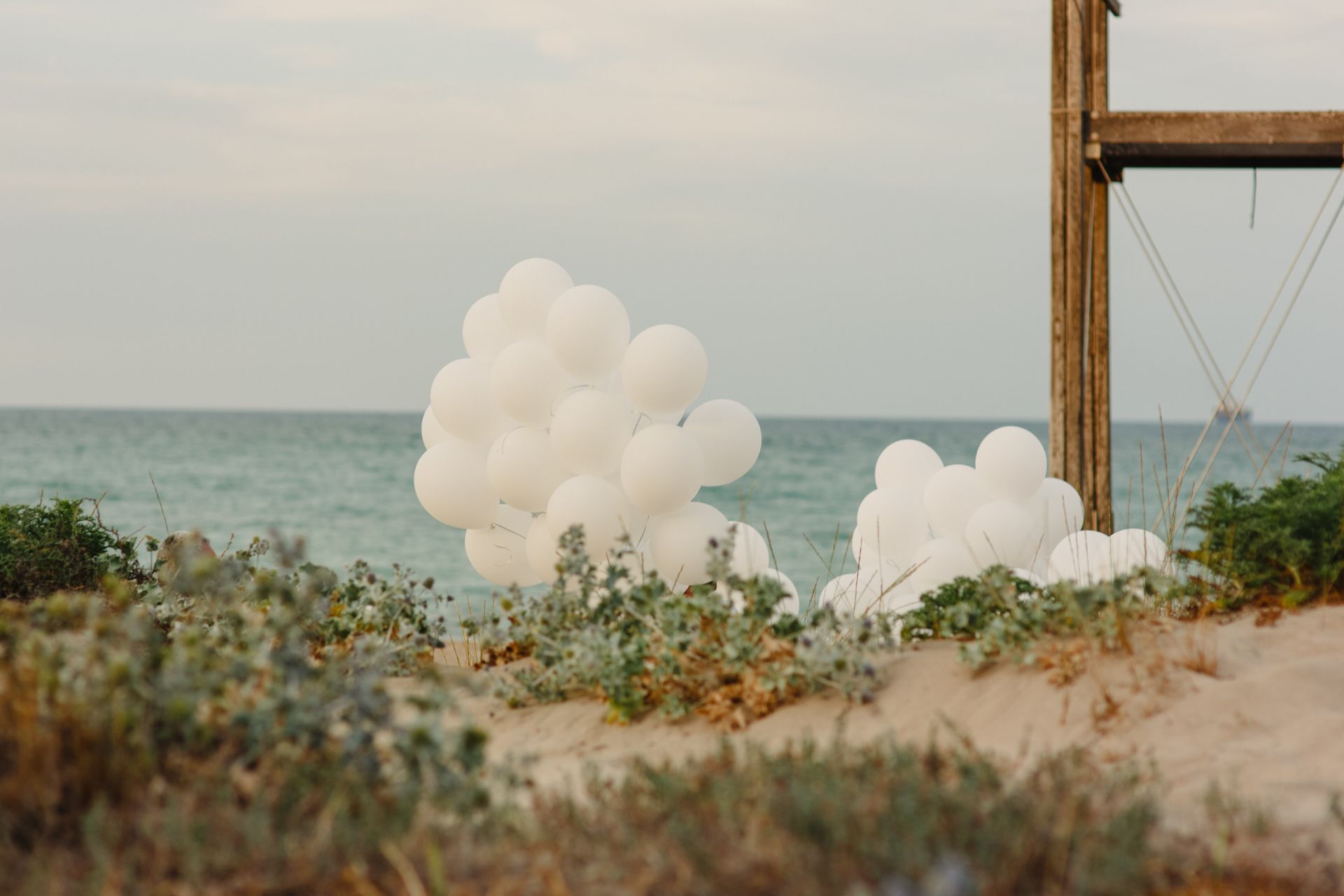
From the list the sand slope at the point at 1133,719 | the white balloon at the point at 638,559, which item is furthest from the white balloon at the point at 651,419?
the sand slope at the point at 1133,719

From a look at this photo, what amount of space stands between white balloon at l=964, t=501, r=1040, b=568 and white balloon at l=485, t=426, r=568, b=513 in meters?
2.43

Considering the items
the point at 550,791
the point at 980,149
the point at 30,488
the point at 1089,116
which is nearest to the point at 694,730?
the point at 550,791

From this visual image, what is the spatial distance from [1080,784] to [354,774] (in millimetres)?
2001

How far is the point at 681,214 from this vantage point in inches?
910

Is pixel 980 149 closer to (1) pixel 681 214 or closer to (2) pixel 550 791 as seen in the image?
(1) pixel 681 214

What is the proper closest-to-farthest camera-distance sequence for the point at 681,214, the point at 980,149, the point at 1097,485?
the point at 1097,485
the point at 980,149
the point at 681,214

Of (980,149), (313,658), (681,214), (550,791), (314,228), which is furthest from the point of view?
(314,228)

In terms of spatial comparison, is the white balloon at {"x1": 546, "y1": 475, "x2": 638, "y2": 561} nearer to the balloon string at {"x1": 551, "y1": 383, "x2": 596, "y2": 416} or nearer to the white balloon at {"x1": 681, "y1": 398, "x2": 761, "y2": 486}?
the balloon string at {"x1": 551, "y1": 383, "x2": 596, "y2": 416}

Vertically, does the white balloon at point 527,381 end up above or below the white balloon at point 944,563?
above

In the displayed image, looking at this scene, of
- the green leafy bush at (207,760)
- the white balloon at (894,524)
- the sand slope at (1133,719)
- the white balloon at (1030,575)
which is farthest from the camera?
the white balloon at (894,524)

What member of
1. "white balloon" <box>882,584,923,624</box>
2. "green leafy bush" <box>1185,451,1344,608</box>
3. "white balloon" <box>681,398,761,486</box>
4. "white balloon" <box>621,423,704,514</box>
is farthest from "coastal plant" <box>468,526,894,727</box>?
"green leafy bush" <box>1185,451,1344,608</box>

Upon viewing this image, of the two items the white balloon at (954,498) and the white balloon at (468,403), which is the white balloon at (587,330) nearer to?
the white balloon at (468,403)

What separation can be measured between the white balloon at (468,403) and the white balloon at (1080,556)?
129 inches

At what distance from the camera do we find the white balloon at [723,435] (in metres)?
6.21
